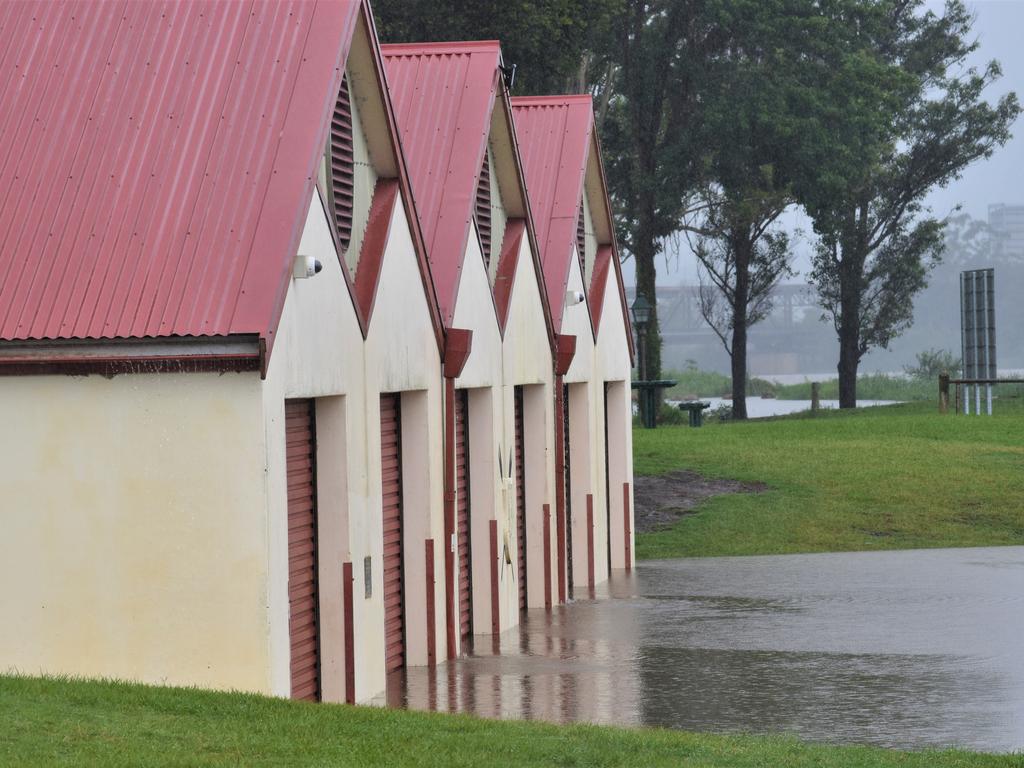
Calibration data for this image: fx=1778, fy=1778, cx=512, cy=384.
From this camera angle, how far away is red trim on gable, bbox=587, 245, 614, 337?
25.5 metres

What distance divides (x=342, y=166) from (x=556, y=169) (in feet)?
31.4

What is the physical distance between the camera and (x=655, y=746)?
427 inches

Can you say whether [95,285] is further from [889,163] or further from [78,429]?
[889,163]

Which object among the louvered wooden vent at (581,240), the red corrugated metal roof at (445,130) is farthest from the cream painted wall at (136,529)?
the louvered wooden vent at (581,240)

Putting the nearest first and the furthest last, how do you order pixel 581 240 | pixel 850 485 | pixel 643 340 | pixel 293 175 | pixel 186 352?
1. pixel 186 352
2. pixel 293 175
3. pixel 581 240
4. pixel 850 485
5. pixel 643 340

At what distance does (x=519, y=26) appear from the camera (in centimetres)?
4078

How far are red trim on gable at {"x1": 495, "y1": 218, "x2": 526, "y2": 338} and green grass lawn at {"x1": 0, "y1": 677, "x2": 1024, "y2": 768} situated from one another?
876 cm

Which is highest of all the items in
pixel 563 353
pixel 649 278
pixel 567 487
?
pixel 649 278

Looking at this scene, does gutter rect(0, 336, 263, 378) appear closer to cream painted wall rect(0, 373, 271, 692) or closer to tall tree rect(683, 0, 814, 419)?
cream painted wall rect(0, 373, 271, 692)

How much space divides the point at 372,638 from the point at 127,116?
470 cm

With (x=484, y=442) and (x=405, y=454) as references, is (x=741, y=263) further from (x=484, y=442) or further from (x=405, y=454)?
(x=405, y=454)

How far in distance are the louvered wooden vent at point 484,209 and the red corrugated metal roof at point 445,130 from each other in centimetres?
77

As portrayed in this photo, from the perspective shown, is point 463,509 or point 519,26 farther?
point 519,26

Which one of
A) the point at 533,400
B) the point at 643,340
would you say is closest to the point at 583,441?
the point at 533,400
